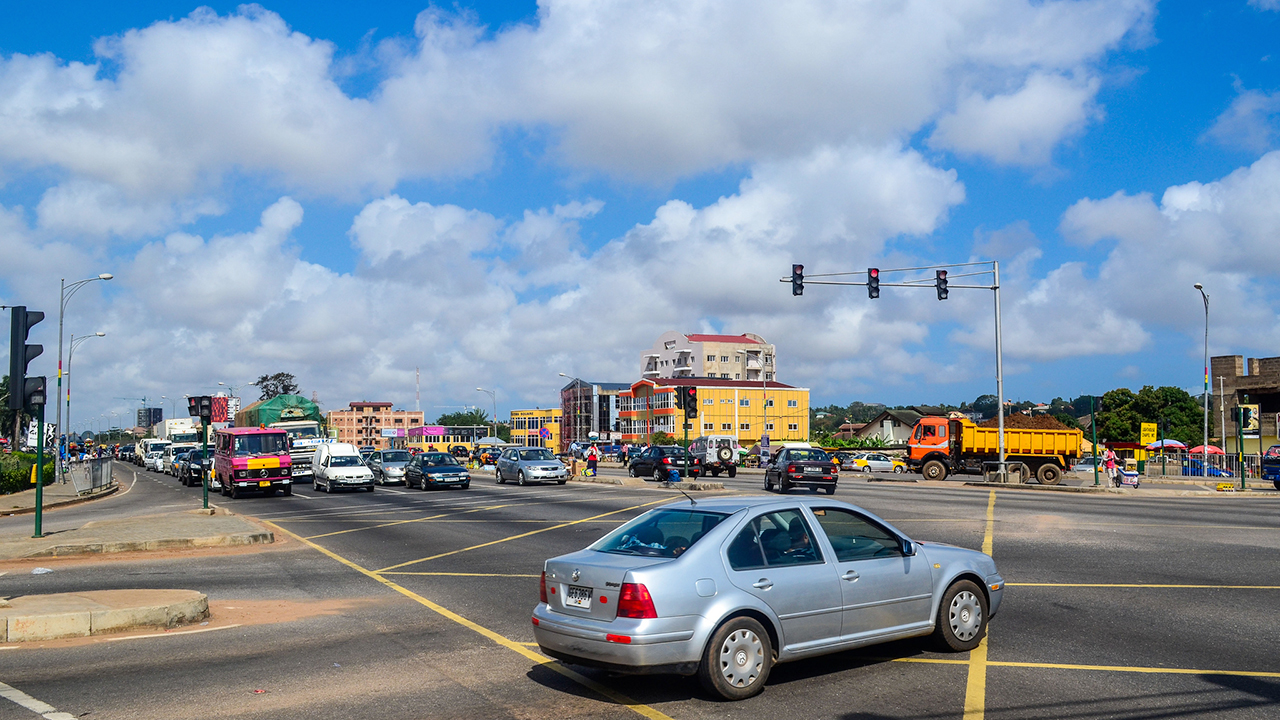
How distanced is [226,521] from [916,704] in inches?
747

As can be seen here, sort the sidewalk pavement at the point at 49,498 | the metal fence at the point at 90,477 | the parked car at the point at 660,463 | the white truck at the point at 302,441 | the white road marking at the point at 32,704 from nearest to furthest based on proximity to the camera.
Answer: the white road marking at the point at 32,704
the sidewalk pavement at the point at 49,498
the metal fence at the point at 90,477
the parked car at the point at 660,463
the white truck at the point at 302,441

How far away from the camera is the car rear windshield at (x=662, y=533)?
717 cm

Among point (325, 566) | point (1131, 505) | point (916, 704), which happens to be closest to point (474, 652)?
point (916, 704)

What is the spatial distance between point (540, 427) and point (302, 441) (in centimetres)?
10365

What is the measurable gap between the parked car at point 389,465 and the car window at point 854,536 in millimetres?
36806

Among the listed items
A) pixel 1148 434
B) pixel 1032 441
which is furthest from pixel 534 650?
pixel 1148 434

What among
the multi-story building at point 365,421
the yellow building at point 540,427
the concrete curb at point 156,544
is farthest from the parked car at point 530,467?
the multi-story building at point 365,421

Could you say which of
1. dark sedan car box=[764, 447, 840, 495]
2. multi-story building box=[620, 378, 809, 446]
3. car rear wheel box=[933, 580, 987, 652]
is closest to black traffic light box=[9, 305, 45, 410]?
car rear wheel box=[933, 580, 987, 652]

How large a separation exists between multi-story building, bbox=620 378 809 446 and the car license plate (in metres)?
101

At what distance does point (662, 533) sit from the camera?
7.43m

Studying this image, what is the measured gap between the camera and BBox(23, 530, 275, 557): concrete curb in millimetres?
16578

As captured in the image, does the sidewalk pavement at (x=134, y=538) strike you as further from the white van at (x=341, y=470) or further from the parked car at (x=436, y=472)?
the parked car at (x=436, y=472)

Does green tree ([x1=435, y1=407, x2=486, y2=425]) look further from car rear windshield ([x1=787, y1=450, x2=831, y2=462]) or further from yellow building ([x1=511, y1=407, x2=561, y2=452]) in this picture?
car rear windshield ([x1=787, y1=450, x2=831, y2=462])

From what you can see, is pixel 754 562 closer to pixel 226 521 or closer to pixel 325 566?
pixel 325 566
